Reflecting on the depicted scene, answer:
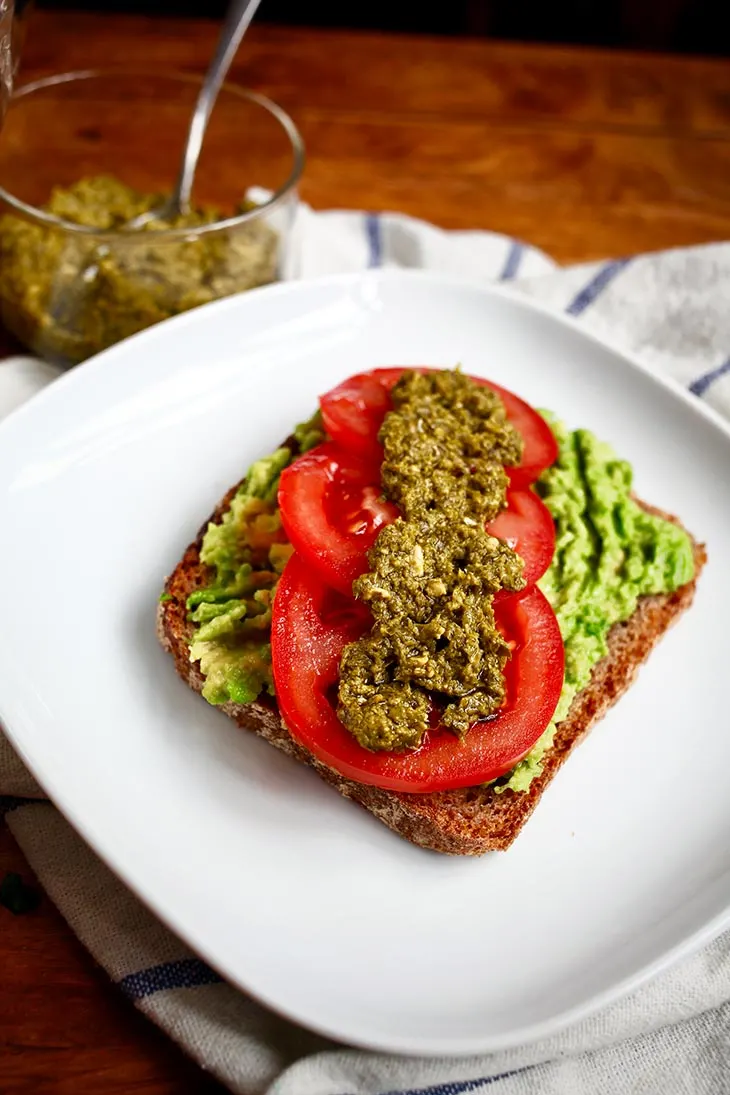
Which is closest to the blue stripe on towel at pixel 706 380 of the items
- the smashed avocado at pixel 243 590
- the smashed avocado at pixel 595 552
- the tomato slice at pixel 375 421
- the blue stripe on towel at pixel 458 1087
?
the smashed avocado at pixel 595 552

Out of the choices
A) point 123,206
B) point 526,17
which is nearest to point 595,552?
point 123,206

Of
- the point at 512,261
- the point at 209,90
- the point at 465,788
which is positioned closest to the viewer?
the point at 465,788

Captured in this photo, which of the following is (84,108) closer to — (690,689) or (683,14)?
(690,689)

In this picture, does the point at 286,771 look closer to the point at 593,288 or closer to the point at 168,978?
the point at 168,978

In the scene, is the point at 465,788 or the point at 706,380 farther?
the point at 706,380

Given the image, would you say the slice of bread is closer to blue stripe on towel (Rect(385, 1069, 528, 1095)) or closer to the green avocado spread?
the green avocado spread

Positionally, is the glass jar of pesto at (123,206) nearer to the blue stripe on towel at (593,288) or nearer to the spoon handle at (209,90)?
the spoon handle at (209,90)

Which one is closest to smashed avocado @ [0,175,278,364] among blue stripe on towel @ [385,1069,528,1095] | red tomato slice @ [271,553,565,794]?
red tomato slice @ [271,553,565,794]
